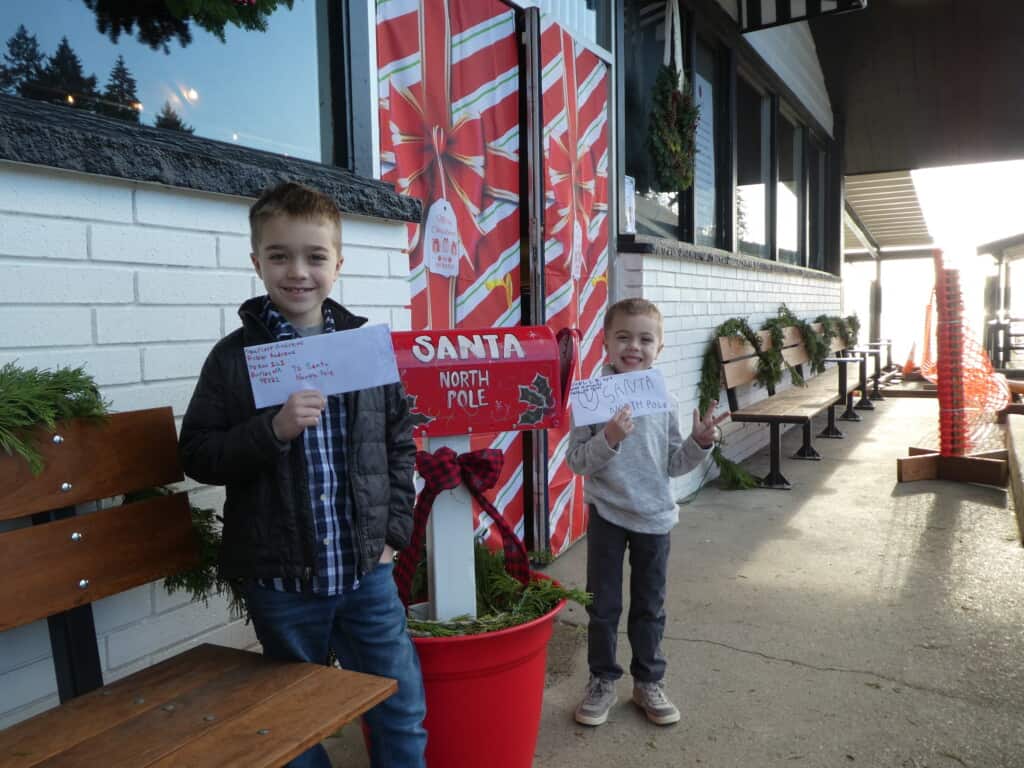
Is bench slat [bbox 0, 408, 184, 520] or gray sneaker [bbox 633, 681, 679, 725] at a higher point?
bench slat [bbox 0, 408, 184, 520]

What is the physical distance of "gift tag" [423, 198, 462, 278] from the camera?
10.4ft

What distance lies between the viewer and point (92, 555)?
159 centimetres

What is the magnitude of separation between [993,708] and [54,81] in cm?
316

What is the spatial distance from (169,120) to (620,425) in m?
1.45

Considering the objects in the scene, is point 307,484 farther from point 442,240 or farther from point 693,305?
point 693,305

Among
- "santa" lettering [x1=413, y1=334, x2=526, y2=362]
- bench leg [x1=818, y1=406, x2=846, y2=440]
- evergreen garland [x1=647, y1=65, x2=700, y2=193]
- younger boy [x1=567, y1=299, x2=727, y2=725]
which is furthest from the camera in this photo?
bench leg [x1=818, y1=406, x2=846, y2=440]

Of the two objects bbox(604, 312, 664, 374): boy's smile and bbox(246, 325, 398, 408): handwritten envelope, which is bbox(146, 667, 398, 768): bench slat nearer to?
bbox(246, 325, 398, 408): handwritten envelope

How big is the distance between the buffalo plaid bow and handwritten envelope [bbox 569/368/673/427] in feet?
1.04

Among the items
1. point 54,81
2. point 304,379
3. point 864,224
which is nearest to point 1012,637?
point 304,379

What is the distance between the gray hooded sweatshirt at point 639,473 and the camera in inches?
96.8

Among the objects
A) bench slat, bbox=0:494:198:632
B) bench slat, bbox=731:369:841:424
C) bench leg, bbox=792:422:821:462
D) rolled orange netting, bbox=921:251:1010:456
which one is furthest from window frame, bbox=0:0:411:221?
bench leg, bbox=792:422:821:462

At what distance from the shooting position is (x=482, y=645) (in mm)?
1854

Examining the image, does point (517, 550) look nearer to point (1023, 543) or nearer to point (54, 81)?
point (54, 81)

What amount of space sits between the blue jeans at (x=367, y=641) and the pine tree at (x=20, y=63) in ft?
4.01
